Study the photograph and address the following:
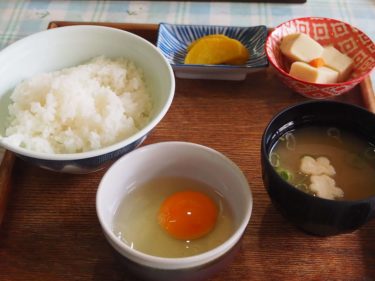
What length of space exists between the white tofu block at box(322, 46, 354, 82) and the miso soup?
1.35 ft

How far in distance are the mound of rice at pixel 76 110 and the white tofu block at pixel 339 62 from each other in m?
0.69

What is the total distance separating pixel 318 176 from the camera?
1186mm

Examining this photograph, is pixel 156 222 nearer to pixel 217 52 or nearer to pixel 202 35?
pixel 217 52

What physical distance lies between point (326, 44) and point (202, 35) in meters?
0.49

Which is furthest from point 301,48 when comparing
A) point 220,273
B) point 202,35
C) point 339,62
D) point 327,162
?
point 220,273

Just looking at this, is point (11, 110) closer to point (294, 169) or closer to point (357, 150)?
point (294, 169)

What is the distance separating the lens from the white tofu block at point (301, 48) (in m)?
1.62

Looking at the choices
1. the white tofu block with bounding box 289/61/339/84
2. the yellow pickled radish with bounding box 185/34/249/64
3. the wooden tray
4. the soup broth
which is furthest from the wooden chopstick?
the soup broth

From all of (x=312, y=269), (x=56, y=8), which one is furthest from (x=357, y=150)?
(x=56, y=8)

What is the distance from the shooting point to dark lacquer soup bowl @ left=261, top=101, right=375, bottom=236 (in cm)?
102

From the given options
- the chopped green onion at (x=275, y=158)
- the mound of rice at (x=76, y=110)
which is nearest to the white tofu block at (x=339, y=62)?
Result: the chopped green onion at (x=275, y=158)

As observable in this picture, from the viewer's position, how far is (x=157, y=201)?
121 centimetres

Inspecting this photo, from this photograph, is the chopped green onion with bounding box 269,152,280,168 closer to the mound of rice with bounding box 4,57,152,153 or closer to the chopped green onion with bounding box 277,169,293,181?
the chopped green onion with bounding box 277,169,293,181

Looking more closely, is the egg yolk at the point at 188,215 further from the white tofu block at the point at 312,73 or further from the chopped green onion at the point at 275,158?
the white tofu block at the point at 312,73
